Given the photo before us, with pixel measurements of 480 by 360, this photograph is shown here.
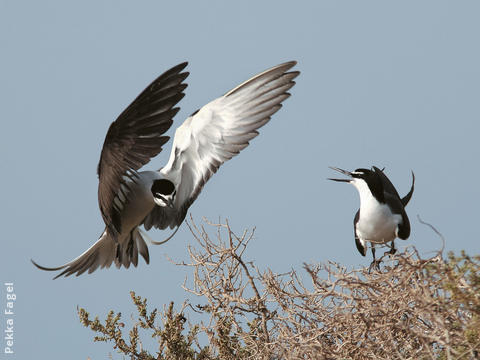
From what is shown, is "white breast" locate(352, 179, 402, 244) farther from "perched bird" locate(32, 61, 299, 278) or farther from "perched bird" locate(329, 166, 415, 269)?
"perched bird" locate(32, 61, 299, 278)

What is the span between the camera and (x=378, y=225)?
18.5 feet

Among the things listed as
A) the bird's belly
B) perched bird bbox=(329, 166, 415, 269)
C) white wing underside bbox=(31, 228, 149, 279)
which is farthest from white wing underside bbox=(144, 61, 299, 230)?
the bird's belly

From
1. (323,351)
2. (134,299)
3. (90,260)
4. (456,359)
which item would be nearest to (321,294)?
(323,351)

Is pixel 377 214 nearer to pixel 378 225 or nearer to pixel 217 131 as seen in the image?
pixel 378 225

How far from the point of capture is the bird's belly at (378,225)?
5.64 m

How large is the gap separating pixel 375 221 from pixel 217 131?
1.47 m

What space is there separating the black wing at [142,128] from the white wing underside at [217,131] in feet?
2.76

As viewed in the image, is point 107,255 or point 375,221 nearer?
point 375,221

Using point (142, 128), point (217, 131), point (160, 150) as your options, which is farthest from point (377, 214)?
point (142, 128)

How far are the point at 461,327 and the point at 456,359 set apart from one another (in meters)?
0.43

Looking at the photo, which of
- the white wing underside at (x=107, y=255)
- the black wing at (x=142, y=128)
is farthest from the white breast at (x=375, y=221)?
the white wing underside at (x=107, y=255)

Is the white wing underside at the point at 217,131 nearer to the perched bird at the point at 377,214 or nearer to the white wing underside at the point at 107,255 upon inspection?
the white wing underside at the point at 107,255

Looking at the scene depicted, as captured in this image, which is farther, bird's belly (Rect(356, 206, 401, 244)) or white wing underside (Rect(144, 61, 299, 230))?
bird's belly (Rect(356, 206, 401, 244))

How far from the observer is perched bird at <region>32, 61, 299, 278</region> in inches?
194
